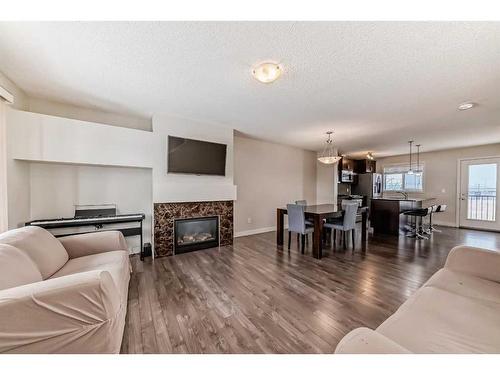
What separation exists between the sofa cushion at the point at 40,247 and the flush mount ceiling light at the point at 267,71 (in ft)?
8.02

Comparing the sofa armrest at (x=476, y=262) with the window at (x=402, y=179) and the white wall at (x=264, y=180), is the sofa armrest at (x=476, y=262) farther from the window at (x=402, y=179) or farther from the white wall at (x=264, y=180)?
the window at (x=402, y=179)

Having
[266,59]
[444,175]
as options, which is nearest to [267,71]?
[266,59]

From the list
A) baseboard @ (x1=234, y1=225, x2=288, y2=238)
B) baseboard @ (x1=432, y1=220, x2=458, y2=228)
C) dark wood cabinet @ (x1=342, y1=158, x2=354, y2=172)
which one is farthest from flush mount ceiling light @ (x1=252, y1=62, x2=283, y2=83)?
baseboard @ (x1=432, y1=220, x2=458, y2=228)

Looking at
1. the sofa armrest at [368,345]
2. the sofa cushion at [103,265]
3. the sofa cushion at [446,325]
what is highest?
the sofa armrest at [368,345]

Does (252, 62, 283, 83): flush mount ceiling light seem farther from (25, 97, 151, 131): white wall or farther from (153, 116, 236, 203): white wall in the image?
(25, 97, 151, 131): white wall

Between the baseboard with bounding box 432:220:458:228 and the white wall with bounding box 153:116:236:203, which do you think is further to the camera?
the baseboard with bounding box 432:220:458:228

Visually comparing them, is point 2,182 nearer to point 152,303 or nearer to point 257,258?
point 152,303

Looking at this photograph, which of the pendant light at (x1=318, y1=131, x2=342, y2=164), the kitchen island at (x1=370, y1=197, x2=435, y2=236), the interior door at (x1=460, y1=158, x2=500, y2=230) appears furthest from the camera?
the interior door at (x1=460, y1=158, x2=500, y2=230)

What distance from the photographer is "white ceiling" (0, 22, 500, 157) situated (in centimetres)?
152

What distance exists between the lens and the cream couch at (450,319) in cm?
79

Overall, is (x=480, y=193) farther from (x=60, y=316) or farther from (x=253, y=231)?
(x=60, y=316)

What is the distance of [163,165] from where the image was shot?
3.40 meters

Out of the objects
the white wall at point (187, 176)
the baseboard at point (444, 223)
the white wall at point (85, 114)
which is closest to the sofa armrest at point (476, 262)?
the white wall at point (187, 176)

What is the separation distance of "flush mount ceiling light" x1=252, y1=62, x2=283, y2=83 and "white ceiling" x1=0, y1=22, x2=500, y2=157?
76mm
